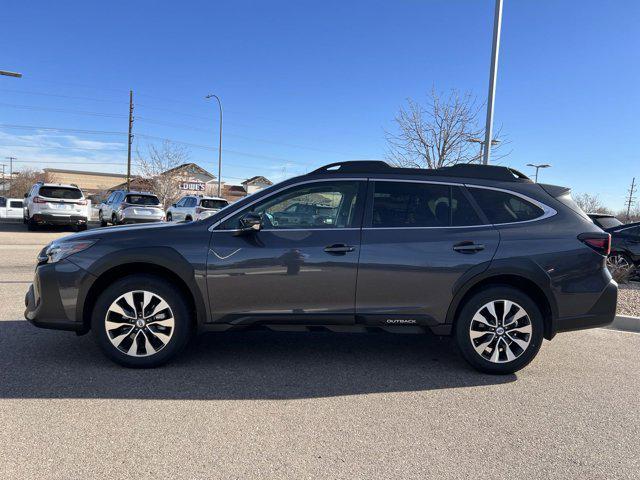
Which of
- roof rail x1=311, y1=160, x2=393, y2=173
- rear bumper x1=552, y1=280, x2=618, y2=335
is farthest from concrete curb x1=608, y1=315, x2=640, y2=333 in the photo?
roof rail x1=311, y1=160, x2=393, y2=173

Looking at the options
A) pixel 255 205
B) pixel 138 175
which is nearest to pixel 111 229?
pixel 255 205

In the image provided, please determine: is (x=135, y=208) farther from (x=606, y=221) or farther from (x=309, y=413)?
(x=309, y=413)

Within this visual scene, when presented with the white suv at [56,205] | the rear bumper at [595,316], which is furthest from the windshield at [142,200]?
the rear bumper at [595,316]

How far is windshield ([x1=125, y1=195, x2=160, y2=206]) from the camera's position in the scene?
1867cm

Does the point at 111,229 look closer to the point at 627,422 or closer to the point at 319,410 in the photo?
the point at 319,410

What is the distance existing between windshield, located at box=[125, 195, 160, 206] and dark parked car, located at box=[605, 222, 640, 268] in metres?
16.1

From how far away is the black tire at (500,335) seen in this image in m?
4.00

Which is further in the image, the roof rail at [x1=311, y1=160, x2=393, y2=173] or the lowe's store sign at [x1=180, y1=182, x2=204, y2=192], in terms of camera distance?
the lowe's store sign at [x1=180, y1=182, x2=204, y2=192]

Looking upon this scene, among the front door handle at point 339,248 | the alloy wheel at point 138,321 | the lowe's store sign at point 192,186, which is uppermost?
the lowe's store sign at point 192,186

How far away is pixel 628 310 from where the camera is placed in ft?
21.4

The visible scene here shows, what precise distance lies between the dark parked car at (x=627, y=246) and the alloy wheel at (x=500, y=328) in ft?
23.8

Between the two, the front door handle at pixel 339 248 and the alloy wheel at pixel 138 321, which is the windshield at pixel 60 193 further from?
the front door handle at pixel 339 248

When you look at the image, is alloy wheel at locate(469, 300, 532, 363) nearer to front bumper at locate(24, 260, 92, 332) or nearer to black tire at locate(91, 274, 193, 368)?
black tire at locate(91, 274, 193, 368)

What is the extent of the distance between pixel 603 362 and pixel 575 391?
1.04 m
